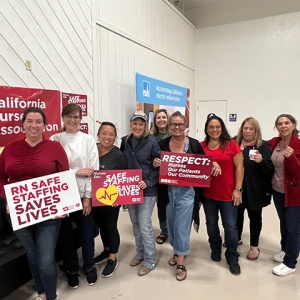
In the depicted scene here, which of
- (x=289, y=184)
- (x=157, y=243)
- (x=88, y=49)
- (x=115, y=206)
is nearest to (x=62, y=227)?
(x=115, y=206)

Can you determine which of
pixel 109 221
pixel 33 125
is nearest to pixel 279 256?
pixel 109 221

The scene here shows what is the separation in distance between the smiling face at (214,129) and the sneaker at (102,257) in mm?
1587

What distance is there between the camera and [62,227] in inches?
81.0

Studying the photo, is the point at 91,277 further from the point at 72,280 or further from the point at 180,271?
the point at 180,271

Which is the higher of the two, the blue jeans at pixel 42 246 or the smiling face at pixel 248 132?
the smiling face at pixel 248 132

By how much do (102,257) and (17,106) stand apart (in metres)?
1.76

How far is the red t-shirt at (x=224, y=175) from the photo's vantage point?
226 centimetres

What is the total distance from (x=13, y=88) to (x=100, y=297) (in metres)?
2.13

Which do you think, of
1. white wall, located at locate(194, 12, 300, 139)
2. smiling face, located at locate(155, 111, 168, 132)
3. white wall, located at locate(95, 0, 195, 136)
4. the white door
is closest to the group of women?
smiling face, located at locate(155, 111, 168, 132)

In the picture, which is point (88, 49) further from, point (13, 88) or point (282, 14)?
point (282, 14)

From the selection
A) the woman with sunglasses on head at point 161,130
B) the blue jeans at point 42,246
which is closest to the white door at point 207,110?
the woman with sunglasses on head at point 161,130

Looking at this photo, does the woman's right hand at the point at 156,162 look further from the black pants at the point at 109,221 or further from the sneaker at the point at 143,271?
the sneaker at the point at 143,271

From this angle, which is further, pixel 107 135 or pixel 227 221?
pixel 227 221

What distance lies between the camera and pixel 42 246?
1731mm
